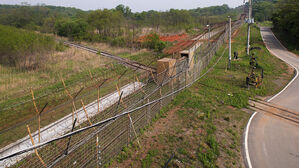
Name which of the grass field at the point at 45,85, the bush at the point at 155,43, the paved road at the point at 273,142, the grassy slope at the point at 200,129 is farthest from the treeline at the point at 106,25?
the paved road at the point at 273,142

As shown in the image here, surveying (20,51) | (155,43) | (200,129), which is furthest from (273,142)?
(155,43)

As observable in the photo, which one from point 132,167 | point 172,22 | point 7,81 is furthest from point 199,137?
point 172,22

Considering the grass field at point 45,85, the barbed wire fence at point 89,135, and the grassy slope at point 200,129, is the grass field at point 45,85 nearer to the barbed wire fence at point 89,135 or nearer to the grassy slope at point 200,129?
the barbed wire fence at point 89,135

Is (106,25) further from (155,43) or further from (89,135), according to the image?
(89,135)

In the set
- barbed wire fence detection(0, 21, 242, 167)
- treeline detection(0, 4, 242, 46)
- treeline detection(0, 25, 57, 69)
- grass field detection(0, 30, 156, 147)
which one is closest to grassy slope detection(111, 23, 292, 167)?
barbed wire fence detection(0, 21, 242, 167)

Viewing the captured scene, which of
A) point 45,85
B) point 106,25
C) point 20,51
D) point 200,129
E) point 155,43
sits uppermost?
point 106,25

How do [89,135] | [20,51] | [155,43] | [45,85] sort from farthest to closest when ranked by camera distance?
[155,43]
[20,51]
[45,85]
[89,135]

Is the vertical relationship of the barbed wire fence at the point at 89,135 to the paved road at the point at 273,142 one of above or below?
above

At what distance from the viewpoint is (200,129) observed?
307 inches

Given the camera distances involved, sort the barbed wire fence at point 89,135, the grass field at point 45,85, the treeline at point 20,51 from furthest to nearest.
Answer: the treeline at point 20,51, the grass field at point 45,85, the barbed wire fence at point 89,135

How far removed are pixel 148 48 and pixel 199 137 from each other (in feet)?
76.9

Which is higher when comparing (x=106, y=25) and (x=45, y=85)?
(x=106, y=25)

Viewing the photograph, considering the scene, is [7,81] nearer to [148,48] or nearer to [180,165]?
[180,165]

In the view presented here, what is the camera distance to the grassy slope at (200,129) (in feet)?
20.0
